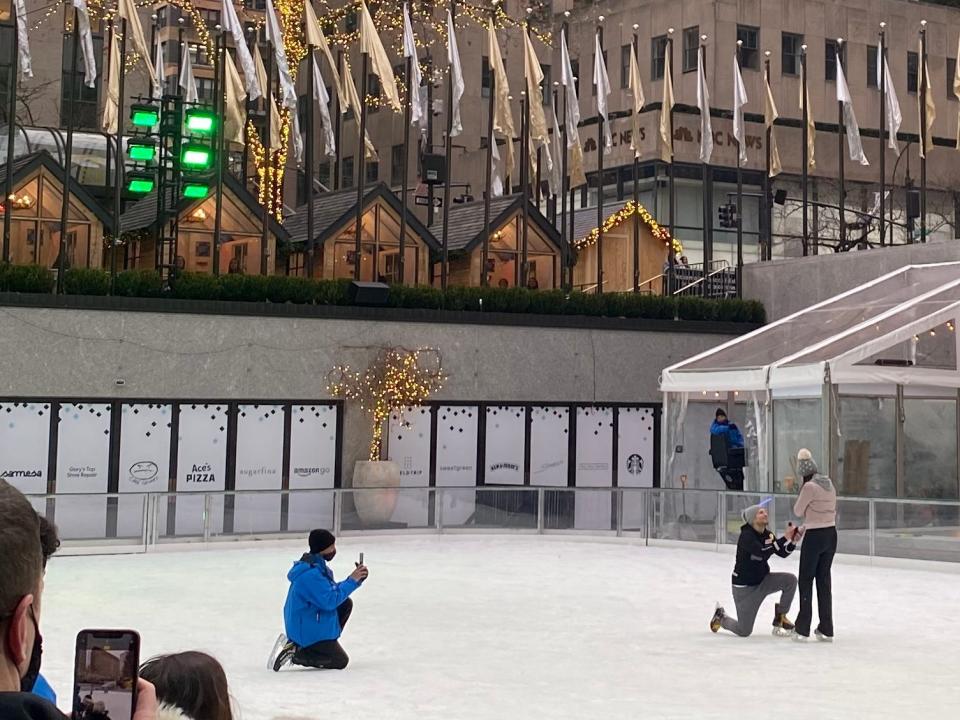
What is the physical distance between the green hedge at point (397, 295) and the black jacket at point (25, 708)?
77.9 feet

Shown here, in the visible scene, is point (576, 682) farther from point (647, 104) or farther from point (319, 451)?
point (647, 104)

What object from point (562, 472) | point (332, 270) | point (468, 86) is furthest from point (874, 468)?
point (468, 86)

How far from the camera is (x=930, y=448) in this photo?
932 inches

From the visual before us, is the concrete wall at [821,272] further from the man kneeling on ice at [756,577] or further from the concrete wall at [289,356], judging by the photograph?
the man kneeling on ice at [756,577]

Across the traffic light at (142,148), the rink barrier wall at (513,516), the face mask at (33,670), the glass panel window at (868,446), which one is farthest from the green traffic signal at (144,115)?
the face mask at (33,670)

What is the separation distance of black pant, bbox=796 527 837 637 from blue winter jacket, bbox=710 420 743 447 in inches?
486

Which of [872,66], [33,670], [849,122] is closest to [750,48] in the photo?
[872,66]

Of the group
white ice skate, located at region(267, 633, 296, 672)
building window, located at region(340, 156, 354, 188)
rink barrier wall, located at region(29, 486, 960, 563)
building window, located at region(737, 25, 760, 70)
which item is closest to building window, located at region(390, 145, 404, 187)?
building window, located at region(340, 156, 354, 188)

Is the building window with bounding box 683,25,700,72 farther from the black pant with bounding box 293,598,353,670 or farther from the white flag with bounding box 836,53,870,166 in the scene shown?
the black pant with bounding box 293,598,353,670

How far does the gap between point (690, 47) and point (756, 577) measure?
1651 inches

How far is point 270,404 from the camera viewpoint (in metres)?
26.7

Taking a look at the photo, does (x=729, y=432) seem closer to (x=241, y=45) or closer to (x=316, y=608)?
(x=241, y=45)

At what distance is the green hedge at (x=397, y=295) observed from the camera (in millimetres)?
25359

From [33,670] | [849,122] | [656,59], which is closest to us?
[33,670]
